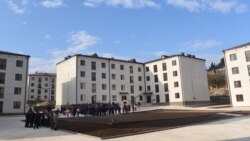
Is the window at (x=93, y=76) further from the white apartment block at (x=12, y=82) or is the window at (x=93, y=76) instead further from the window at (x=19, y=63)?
the window at (x=19, y=63)

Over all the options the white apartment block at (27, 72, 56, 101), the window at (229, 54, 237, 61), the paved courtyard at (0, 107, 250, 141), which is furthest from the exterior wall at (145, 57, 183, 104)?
the white apartment block at (27, 72, 56, 101)

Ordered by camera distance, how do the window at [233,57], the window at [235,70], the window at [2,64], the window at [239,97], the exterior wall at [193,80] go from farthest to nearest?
the exterior wall at [193,80] < the window at [233,57] < the window at [235,70] < the window at [239,97] < the window at [2,64]

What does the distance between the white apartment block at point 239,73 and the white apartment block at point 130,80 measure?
10335 mm

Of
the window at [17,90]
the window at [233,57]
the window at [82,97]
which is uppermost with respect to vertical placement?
the window at [233,57]

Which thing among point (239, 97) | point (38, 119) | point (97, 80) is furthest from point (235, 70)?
point (38, 119)

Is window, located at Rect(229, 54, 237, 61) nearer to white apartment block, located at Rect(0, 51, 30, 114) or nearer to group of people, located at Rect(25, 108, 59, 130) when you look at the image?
group of people, located at Rect(25, 108, 59, 130)

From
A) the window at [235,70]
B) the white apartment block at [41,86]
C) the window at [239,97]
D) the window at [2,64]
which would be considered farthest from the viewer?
the white apartment block at [41,86]

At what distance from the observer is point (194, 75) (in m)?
57.3

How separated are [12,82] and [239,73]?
4133 centimetres

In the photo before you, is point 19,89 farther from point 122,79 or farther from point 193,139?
point 193,139

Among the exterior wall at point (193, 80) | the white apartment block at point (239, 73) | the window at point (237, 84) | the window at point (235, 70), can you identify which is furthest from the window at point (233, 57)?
the exterior wall at point (193, 80)

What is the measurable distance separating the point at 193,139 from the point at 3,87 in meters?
39.5

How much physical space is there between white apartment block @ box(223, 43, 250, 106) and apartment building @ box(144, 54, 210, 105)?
1004 centimetres

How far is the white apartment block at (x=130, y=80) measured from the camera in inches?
2034
